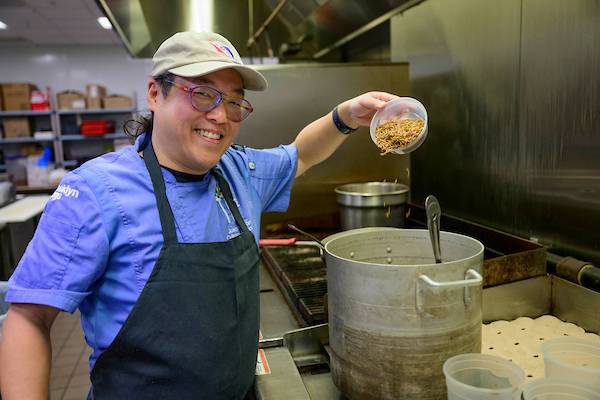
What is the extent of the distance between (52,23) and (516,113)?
22.8ft

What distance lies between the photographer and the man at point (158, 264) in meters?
0.99

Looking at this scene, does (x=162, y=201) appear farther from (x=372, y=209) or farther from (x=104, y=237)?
(x=372, y=209)

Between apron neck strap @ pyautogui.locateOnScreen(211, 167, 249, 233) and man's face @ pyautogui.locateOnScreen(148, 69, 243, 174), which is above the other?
man's face @ pyautogui.locateOnScreen(148, 69, 243, 174)

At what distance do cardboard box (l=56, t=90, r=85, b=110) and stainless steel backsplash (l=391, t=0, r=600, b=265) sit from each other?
669 centimetres

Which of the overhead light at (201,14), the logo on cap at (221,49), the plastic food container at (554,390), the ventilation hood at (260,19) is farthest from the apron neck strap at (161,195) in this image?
the overhead light at (201,14)

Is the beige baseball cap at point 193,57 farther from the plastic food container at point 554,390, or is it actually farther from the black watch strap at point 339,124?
the plastic food container at point 554,390

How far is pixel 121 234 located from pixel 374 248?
57 centimetres

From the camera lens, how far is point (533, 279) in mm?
1441

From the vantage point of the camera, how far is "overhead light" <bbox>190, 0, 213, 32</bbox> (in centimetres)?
327

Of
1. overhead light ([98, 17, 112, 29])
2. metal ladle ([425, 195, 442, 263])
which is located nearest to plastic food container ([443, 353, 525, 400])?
metal ladle ([425, 195, 442, 263])

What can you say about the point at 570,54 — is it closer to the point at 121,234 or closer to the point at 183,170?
the point at 183,170

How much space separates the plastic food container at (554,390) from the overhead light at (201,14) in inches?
123

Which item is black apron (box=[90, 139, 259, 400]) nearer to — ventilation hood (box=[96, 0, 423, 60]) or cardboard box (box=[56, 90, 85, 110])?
ventilation hood (box=[96, 0, 423, 60])

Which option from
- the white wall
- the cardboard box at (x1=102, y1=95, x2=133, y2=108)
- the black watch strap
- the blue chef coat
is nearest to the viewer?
the blue chef coat
